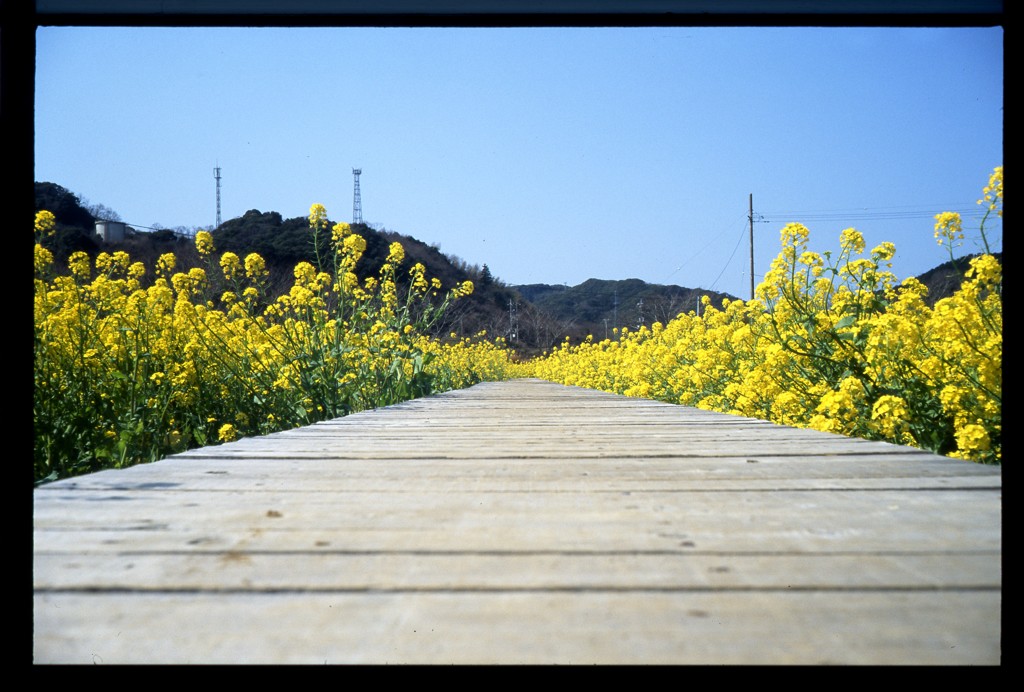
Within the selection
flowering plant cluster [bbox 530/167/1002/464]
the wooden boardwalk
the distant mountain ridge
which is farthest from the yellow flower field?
the wooden boardwalk

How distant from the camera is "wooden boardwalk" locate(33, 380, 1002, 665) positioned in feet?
2.48

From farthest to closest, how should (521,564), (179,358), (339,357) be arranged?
(339,357) < (179,358) < (521,564)

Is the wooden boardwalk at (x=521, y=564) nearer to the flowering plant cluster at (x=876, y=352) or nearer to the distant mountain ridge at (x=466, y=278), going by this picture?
the flowering plant cluster at (x=876, y=352)

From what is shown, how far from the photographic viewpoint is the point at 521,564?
1016mm

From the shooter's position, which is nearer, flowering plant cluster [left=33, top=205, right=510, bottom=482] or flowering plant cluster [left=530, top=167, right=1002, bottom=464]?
flowering plant cluster [left=530, top=167, right=1002, bottom=464]

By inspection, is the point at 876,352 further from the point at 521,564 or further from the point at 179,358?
the point at 179,358

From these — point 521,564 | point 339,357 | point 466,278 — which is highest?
point 466,278

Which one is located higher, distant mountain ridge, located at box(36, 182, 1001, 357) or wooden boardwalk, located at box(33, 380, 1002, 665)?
distant mountain ridge, located at box(36, 182, 1001, 357)

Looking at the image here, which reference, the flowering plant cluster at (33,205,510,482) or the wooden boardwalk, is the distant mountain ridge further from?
the wooden boardwalk

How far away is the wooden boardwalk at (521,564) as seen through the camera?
76cm

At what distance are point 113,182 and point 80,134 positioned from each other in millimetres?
384

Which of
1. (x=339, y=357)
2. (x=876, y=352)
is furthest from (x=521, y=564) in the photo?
(x=339, y=357)
